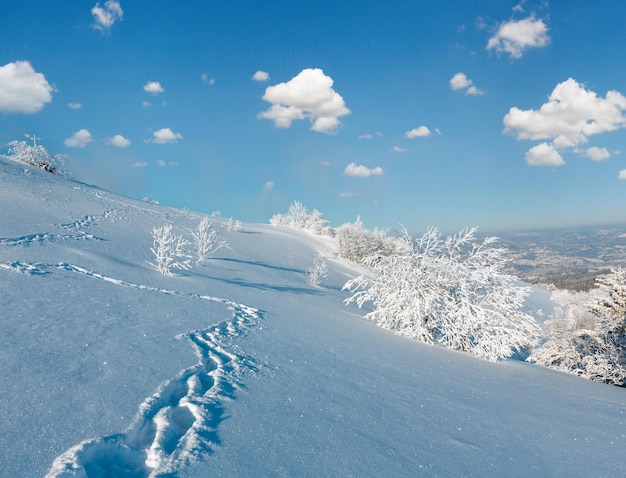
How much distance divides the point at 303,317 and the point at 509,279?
24.6ft

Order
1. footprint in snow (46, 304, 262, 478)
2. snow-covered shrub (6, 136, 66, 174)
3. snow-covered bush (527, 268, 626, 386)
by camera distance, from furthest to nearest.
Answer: snow-covered shrub (6, 136, 66, 174), snow-covered bush (527, 268, 626, 386), footprint in snow (46, 304, 262, 478)

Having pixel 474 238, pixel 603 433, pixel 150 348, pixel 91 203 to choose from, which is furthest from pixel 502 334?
pixel 91 203

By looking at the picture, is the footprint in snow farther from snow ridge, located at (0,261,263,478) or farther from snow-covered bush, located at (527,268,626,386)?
snow-covered bush, located at (527,268,626,386)

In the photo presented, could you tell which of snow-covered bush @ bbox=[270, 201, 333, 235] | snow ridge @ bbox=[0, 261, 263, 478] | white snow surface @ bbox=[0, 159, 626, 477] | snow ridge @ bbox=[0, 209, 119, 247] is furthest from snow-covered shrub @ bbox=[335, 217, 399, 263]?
snow ridge @ bbox=[0, 261, 263, 478]

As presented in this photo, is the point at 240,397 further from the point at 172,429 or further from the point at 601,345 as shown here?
the point at 601,345

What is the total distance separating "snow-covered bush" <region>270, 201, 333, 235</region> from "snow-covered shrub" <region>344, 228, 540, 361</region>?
3908 centimetres

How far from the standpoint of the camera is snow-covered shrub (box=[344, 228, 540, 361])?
38.6ft

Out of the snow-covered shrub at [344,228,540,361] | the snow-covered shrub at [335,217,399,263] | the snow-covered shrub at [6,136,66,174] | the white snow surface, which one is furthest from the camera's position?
the snow-covered shrub at [335,217,399,263]

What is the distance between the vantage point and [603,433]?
560 centimetres

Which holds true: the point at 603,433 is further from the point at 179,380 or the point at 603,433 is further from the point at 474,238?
the point at 474,238

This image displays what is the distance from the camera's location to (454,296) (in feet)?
42.3

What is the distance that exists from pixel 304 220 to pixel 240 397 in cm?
5525

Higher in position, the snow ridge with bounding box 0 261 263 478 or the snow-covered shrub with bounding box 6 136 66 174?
the snow-covered shrub with bounding box 6 136 66 174

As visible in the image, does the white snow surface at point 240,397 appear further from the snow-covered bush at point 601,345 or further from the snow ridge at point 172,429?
the snow-covered bush at point 601,345
